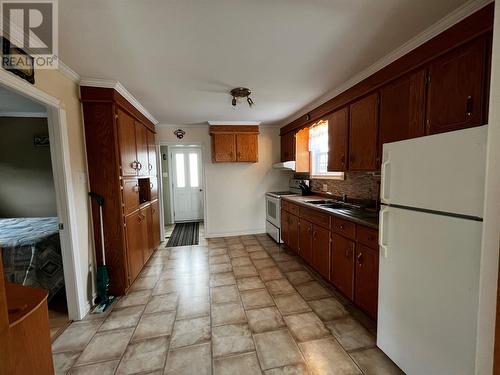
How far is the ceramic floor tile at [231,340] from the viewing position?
1.68 m

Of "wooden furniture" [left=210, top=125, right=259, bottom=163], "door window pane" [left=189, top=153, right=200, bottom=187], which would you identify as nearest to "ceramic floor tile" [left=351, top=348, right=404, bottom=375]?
"wooden furniture" [left=210, top=125, right=259, bottom=163]

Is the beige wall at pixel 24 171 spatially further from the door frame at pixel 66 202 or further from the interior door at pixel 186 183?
the interior door at pixel 186 183

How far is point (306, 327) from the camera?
6.29 feet

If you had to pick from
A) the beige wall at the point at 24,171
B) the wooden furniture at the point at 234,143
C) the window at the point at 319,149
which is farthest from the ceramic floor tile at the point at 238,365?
the beige wall at the point at 24,171

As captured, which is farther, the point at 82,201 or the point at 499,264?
the point at 82,201

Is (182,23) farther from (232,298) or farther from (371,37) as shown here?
(232,298)

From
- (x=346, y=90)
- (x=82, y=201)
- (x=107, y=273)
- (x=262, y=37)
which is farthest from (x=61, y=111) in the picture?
(x=346, y=90)

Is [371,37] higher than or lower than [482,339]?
higher

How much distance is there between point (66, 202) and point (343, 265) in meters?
2.73

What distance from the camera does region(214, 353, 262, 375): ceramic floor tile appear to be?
4.90 ft

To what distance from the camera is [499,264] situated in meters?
0.86

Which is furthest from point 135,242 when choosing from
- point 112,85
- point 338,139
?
point 338,139

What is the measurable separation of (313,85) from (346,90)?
38cm

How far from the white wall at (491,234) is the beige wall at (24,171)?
4.99 metres
